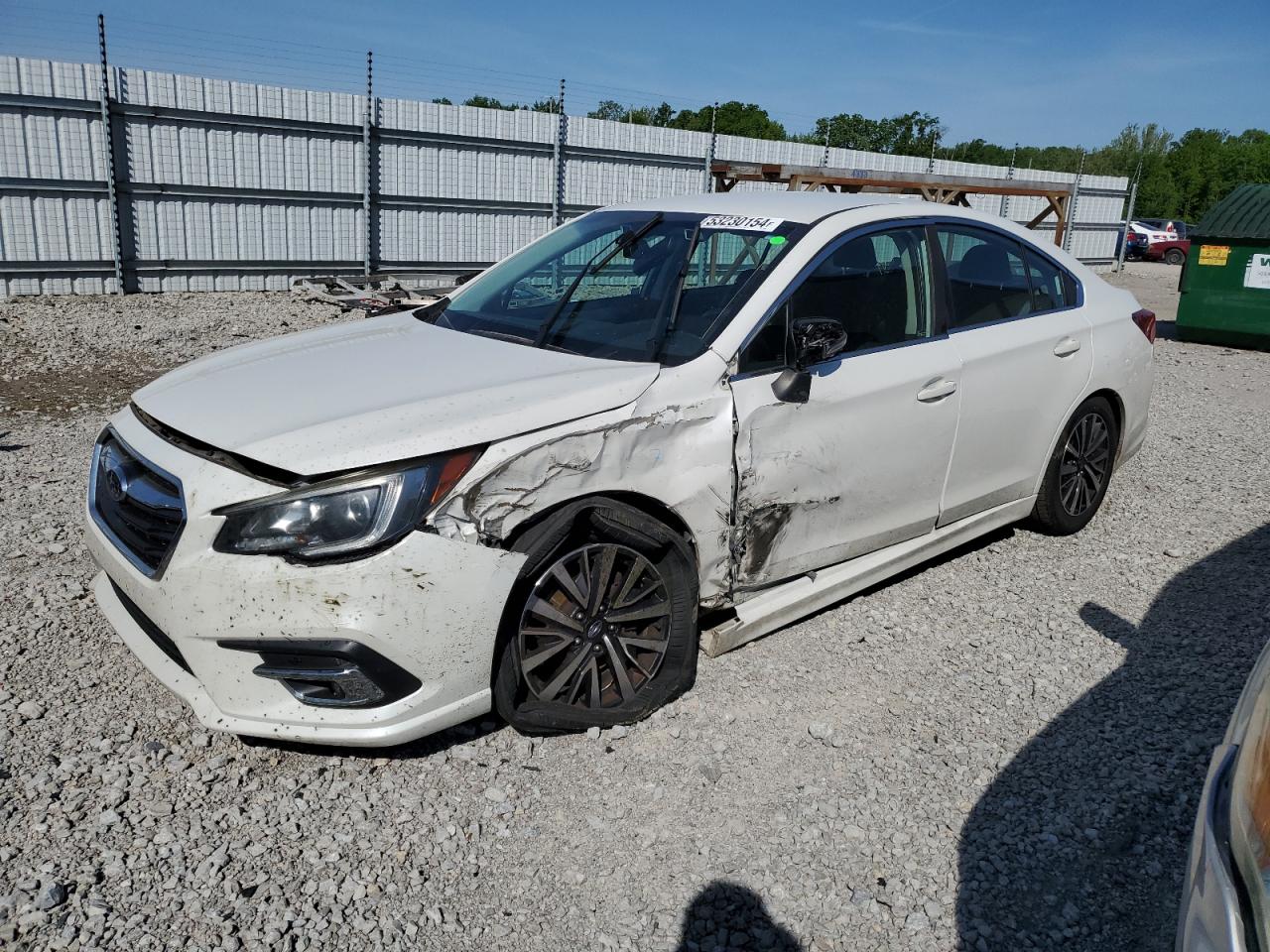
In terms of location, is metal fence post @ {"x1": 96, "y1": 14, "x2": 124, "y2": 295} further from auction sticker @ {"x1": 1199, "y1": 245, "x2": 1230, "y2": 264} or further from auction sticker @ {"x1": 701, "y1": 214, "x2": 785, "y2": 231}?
auction sticker @ {"x1": 1199, "y1": 245, "x2": 1230, "y2": 264}

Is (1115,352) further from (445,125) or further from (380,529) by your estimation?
(445,125)

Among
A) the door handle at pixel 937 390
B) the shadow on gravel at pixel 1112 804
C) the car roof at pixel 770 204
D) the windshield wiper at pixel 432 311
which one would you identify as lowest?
the shadow on gravel at pixel 1112 804

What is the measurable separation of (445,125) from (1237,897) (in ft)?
51.2

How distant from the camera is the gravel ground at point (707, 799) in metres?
2.54

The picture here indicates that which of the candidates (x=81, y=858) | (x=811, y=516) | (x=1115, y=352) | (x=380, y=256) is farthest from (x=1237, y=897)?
(x=380, y=256)

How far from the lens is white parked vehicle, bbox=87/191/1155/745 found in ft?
8.96

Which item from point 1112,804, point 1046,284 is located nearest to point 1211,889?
point 1112,804

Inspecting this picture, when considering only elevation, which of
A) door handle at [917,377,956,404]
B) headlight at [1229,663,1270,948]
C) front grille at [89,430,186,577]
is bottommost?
front grille at [89,430,186,577]

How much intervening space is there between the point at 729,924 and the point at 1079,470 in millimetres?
3404

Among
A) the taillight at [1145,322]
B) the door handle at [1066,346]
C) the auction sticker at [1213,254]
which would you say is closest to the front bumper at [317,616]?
the door handle at [1066,346]

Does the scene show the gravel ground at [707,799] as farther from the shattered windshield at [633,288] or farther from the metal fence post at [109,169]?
the metal fence post at [109,169]

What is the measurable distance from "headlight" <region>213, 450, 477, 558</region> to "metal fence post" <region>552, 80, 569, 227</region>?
1438cm

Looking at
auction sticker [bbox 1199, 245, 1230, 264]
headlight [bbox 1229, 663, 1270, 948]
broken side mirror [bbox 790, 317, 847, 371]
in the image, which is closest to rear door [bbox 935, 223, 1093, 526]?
broken side mirror [bbox 790, 317, 847, 371]

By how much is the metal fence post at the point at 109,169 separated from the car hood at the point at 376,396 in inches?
421
